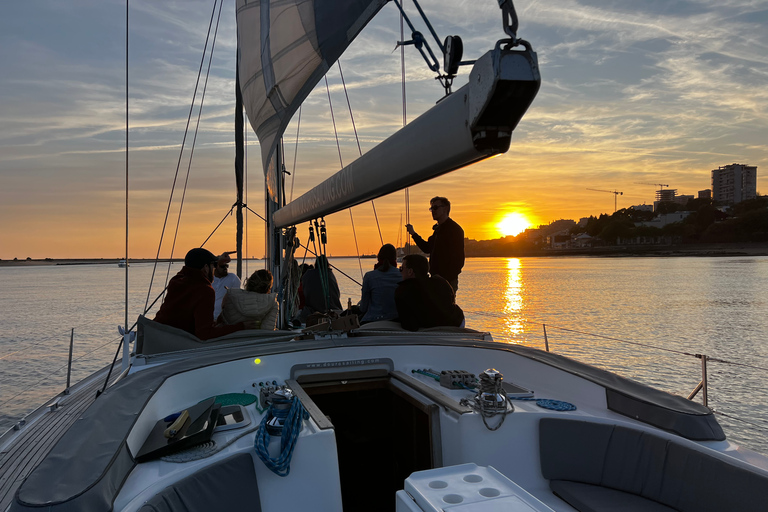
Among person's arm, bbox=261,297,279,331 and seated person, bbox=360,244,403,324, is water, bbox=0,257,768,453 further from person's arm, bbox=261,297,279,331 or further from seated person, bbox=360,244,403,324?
person's arm, bbox=261,297,279,331

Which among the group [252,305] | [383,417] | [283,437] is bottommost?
[383,417]

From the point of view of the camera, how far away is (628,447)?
7.24 feet

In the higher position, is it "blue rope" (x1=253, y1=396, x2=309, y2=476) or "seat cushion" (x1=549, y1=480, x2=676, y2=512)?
"blue rope" (x1=253, y1=396, x2=309, y2=476)

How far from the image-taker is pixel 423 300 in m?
4.31

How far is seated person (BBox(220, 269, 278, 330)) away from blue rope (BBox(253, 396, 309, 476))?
7.11 feet

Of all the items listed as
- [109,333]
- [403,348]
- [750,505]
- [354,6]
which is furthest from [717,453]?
[109,333]

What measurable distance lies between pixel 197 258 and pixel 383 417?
174 centimetres

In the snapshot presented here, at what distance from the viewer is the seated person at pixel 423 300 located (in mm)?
4293

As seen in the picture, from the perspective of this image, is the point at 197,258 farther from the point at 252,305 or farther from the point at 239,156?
the point at 239,156

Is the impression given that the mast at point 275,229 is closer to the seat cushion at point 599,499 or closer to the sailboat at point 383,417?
the sailboat at point 383,417

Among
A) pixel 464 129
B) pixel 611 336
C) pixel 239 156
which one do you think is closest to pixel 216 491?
pixel 464 129

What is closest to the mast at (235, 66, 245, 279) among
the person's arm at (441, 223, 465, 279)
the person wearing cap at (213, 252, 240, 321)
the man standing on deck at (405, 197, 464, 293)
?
the person wearing cap at (213, 252, 240, 321)

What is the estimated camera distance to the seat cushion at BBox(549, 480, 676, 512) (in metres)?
2.07

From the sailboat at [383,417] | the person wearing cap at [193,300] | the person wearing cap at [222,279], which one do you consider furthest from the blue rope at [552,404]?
the person wearing cap at [222,279]
